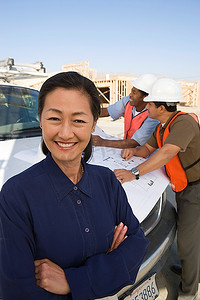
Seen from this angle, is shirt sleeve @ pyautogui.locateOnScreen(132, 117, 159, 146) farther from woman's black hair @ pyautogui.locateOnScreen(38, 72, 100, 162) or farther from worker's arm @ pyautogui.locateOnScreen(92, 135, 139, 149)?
woman's black hair @ pyautogui.locateOnScreen(38, 72, 100, 162)

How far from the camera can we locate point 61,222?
0.96m

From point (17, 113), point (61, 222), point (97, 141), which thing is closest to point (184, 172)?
point (97, 141)

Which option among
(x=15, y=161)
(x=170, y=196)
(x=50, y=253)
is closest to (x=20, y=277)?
(x=50, y=253)

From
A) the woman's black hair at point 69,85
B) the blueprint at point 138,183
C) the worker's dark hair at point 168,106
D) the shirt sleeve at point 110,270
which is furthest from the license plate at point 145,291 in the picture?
the worker's dark hair at point 168,106

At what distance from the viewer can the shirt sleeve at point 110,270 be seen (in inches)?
36.8

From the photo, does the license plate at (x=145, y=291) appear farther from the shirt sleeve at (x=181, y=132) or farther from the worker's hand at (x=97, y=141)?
the worker's hand at (x=97, y=141)

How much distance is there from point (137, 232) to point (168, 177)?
1.12 m

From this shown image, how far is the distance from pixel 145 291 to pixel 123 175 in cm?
81

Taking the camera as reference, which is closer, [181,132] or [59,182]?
[59,182]

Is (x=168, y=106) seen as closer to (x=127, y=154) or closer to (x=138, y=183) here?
(x=127, y=154)

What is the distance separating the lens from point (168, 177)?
2244mm

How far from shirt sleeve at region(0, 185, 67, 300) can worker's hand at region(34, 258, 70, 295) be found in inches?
1.2

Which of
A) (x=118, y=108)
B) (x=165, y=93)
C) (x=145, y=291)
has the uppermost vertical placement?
(x=165, y=93)

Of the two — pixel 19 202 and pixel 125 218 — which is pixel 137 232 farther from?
pixel 19 202
